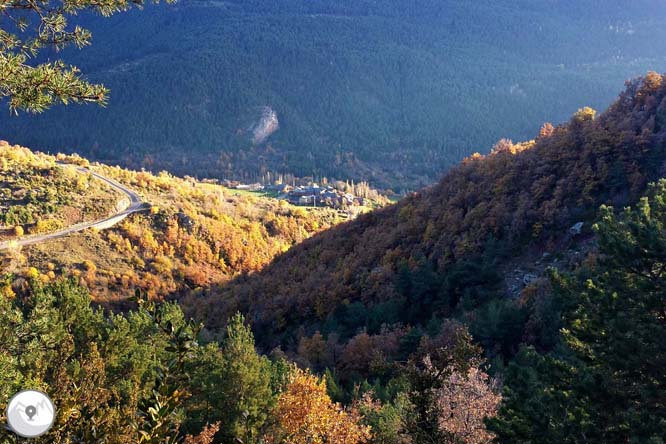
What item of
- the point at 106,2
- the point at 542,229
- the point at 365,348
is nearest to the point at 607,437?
the point at 106,2

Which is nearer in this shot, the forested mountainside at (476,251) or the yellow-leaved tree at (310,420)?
the yellow-leaved tree at (310,420)

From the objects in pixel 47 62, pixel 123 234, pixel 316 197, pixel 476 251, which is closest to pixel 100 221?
pixel 123 234

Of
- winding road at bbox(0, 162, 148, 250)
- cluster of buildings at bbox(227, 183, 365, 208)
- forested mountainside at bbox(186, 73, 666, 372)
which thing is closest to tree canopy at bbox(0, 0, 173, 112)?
forested mountainside at bbox(186, 73, 666, 372)

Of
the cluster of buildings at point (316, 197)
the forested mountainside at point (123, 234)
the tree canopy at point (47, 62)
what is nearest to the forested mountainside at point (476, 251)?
the forested mountainside at point (123, 234)

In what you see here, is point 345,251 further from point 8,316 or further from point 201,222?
point 8,316

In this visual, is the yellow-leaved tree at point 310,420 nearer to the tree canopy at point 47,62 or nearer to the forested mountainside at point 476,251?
the tree canopy at point 47,62

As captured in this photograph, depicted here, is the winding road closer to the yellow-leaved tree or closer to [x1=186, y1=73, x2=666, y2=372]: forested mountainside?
[x1=186, y1=73, x2=666, y2=372]: forested mountainside
